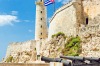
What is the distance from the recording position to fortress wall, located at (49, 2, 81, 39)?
3591cm

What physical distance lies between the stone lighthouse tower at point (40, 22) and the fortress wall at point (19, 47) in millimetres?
4048

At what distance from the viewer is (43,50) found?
4194 cm

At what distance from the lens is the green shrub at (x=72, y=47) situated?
32.4 meters

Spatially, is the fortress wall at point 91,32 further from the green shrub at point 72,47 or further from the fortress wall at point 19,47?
the fortress wall at point 19,47

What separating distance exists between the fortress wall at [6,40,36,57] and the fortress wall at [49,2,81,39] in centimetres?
976

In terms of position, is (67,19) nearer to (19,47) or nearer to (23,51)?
(23,51)

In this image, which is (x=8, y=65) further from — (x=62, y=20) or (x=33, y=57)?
(x=33, y=57)

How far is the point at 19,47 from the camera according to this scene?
5444 centimetres

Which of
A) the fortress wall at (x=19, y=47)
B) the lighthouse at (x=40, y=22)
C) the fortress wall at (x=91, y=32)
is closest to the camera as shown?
the fortress wall at (x=91, y=32)

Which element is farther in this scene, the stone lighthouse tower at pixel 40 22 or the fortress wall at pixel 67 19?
the stone lighthouse tower at pixel 40 22

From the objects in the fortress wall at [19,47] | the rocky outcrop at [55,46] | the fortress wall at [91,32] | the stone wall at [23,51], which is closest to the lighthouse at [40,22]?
the fortress wall at [19,47]

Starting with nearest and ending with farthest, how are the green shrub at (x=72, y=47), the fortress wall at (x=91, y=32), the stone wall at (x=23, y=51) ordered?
the fortress wall at (x=91, y=32)
the green shrub at (x=72, y=47)
the stone wall at (x=23, y=51)

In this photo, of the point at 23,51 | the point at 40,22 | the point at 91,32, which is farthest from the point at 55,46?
the point at 40,22

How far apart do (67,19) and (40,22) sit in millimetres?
19790
